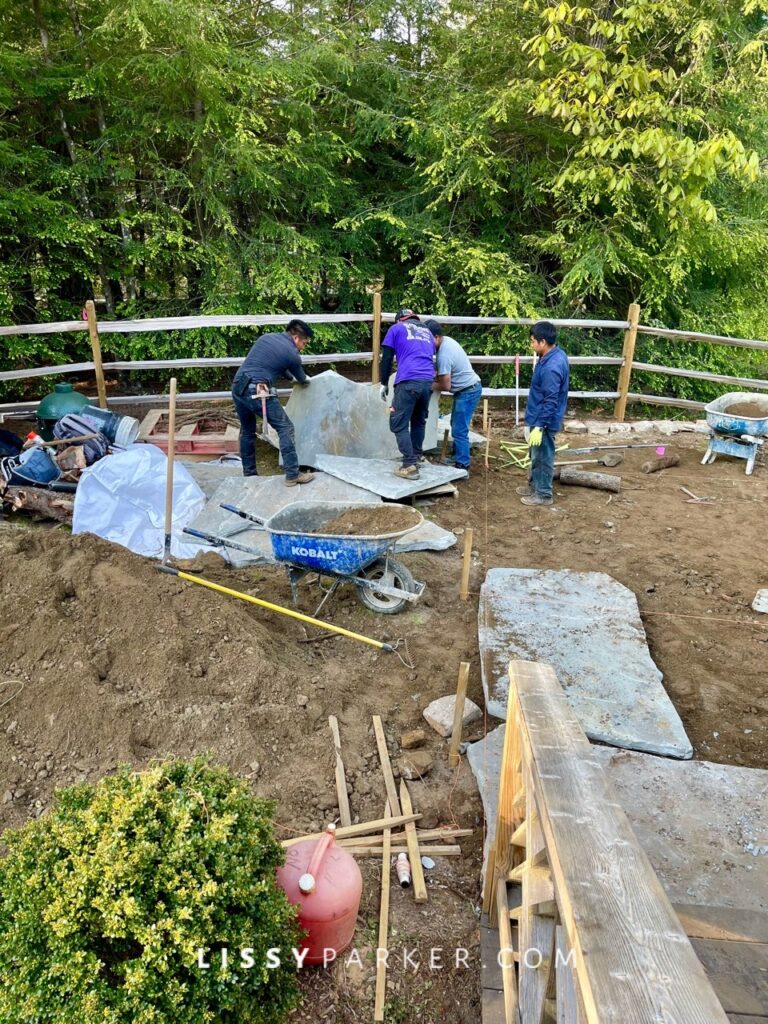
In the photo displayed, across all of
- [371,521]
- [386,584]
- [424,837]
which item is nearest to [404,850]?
[424,837]

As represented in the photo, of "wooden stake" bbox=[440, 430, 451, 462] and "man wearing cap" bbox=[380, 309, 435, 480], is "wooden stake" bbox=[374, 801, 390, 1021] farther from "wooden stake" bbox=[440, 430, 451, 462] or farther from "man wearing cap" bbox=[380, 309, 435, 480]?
"wooden stake" bbox=[440, 430, 451, 462]

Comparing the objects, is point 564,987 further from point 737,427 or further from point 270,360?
point 737,427

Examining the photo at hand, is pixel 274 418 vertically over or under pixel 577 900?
under

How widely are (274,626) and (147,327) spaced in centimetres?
448

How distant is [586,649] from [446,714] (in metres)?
0.96

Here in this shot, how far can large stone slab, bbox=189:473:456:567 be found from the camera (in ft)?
16.9

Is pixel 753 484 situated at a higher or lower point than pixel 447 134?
lower

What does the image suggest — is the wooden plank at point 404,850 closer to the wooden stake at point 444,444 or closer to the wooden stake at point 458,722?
the wooden stake at point 458,722

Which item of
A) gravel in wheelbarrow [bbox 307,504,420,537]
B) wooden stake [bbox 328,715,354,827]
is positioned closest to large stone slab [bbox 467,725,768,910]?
wooden stake [bbox 328,715,354,827]

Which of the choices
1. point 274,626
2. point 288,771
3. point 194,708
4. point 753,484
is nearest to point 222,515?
point 274,626

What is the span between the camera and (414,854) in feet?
8.78

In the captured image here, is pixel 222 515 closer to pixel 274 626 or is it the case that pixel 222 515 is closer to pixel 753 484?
pixel 274 626

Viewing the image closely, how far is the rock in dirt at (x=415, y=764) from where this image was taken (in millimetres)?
3107

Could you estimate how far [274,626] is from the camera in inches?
169
